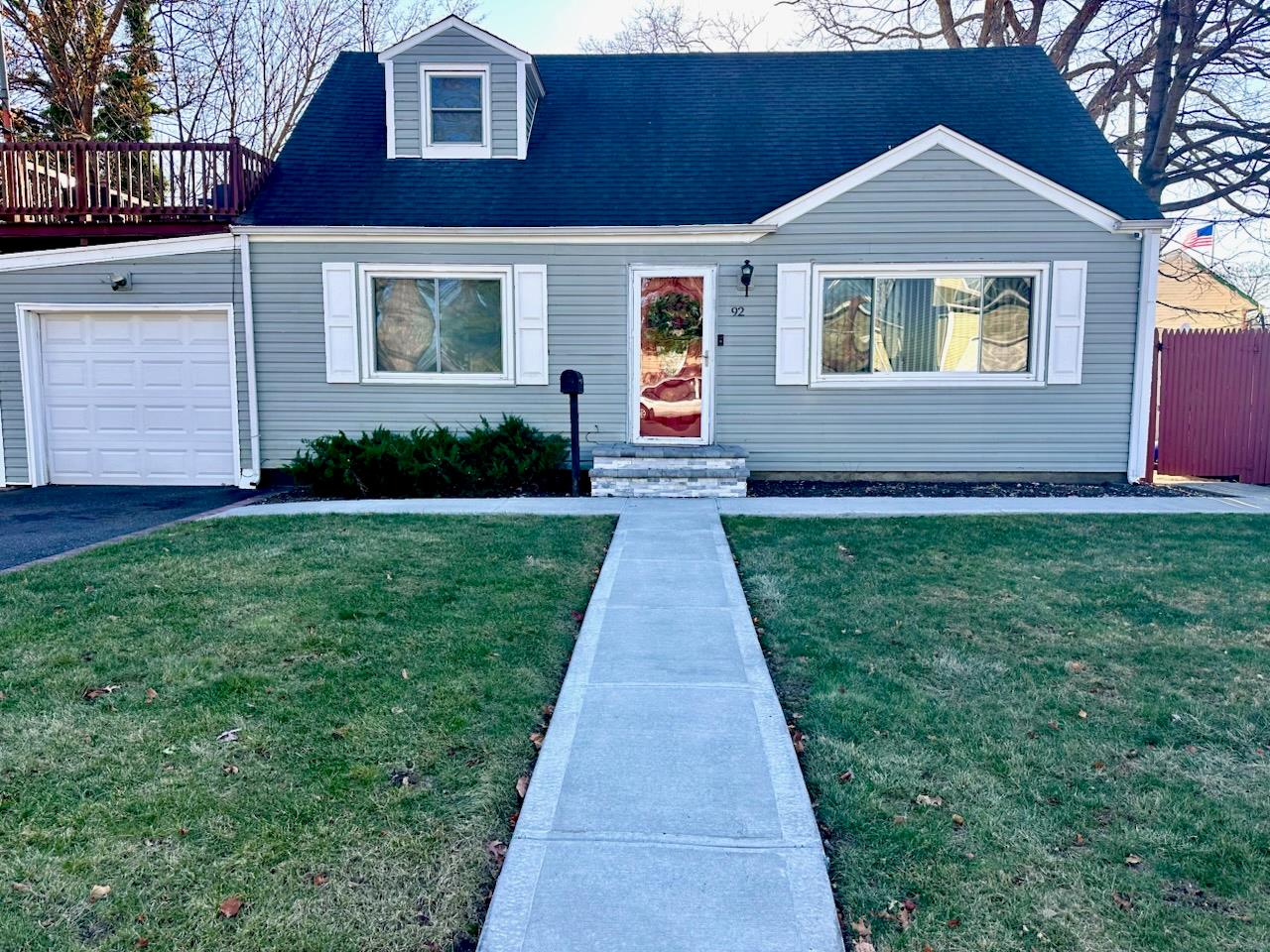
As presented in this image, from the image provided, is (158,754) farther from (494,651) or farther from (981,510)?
(981,510)

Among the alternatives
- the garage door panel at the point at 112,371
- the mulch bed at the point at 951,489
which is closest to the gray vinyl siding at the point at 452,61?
the garage door panel at the point at 112,371

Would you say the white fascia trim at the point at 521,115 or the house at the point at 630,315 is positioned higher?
the white fascia trim at the point at 521,115

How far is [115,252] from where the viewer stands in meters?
9.81

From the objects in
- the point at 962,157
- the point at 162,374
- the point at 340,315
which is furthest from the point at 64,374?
the point at 962,157

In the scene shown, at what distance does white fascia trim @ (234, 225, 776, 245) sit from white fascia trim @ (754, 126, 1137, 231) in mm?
403

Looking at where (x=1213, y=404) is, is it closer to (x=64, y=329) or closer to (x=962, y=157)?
(x=962, y=157)

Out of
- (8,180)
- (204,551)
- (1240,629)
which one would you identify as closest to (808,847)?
(1240,629)

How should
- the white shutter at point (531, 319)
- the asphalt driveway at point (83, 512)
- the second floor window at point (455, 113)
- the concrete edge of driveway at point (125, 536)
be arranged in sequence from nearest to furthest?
1. the concrete edge of driveway at point (125, 536)
2. the asphalt driveway at point (83, 512)
3. the white shutter at point (531, 319)
4. the second floor window at point (455, 113)

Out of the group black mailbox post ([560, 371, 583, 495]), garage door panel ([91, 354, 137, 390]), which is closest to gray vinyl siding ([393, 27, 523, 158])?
black mailbox post ([560, 371, 583, 495])

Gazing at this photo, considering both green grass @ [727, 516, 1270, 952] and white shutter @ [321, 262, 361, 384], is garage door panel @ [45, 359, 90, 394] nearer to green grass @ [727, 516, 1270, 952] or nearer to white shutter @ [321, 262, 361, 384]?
white shutter @ [321, 262, 361, 384]

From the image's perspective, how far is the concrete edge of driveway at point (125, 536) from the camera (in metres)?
6.18

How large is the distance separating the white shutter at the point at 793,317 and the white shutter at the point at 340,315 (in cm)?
497

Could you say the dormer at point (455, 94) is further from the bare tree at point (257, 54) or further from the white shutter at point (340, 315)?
the bare tree at point (257, 54)

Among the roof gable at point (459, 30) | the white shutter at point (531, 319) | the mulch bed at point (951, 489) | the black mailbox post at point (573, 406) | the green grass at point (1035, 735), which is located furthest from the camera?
the roof gable at point (459, 30)
